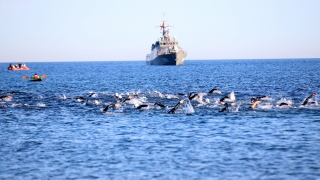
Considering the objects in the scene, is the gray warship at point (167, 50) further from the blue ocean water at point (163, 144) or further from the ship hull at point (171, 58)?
the blue ocean water at point (163, 144)

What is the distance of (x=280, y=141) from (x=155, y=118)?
383 inches

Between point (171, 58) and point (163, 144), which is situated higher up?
point (171, 58)

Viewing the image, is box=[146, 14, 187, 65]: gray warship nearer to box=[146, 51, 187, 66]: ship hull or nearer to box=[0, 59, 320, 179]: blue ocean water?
box=[146, 51, 187, 66]: ship hull

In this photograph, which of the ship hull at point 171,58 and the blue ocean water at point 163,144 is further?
the ship hull at point 171,58

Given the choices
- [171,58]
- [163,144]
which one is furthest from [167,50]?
[163,144]

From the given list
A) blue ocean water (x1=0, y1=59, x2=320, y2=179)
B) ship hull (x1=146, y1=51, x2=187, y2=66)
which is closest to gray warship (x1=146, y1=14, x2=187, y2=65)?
ship hull (x1=146, y1=51, x2=187, y2=66)

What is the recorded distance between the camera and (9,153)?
1802cm

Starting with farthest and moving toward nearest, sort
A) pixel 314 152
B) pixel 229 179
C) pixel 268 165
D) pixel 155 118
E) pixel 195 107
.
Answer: pixel 195 107 → pixel 155 118 → pixel 314 152 → pixel 268 165 → pixel 229 179

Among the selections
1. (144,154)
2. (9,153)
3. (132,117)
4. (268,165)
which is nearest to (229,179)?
(268,165)

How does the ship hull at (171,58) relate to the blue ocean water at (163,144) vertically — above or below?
above

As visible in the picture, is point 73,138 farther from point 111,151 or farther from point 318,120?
point 318,120

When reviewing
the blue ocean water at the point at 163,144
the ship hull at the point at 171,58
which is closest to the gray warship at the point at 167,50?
the ship hull at the point at 171,58

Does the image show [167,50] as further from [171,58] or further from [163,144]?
[163,144]

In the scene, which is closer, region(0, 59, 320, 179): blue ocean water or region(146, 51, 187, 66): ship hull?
region(0, 59, 320, 179): blue ocean water
